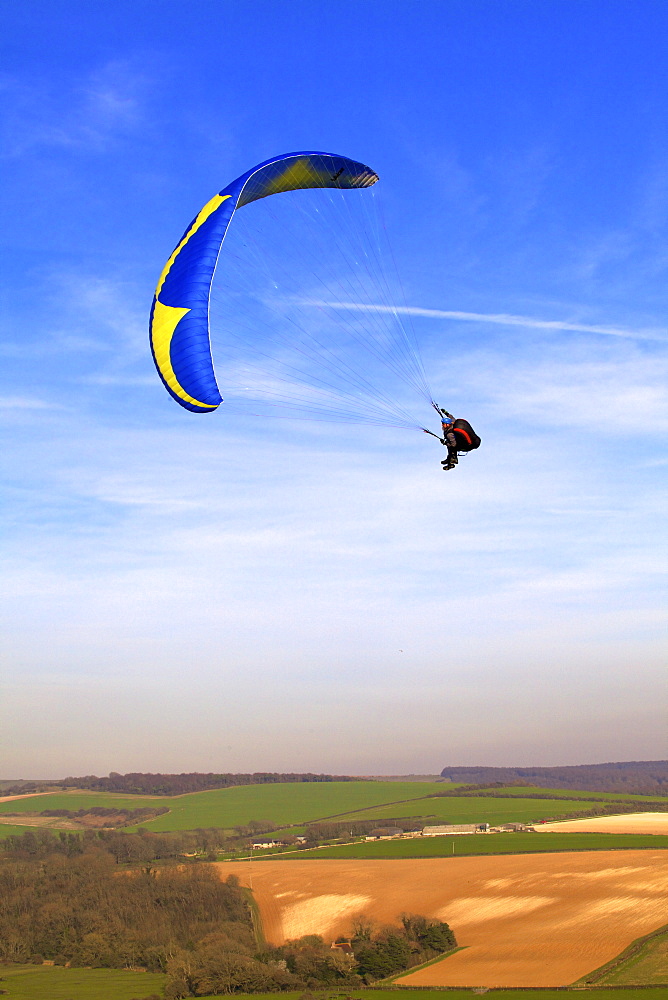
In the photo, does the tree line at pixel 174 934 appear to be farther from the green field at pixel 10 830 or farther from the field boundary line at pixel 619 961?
the green field at pixel 10 830

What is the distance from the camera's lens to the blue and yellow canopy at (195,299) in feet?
64.3

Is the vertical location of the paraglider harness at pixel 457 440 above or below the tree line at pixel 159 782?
above

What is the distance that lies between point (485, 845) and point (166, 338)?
184 ft

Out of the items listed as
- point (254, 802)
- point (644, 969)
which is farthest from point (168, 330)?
point (254, 802)

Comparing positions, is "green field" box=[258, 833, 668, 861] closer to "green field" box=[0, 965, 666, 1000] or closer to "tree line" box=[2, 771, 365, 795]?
"green field" box=[0, 965, 666, 1000]

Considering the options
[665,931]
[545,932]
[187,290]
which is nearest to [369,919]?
[545,932]

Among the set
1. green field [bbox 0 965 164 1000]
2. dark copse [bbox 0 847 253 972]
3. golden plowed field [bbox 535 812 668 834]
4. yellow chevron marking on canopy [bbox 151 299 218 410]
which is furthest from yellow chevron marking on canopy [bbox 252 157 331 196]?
golden plowed field [bbox 535 812 668 834]

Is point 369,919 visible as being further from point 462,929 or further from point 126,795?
point 126,795

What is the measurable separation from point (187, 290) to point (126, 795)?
116m

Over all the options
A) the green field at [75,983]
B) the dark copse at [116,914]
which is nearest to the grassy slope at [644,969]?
the dark copse at [116,914]

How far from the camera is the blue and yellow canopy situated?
19594mm

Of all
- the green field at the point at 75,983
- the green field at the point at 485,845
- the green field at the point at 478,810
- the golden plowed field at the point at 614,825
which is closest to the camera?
the green field at the point at 75,983

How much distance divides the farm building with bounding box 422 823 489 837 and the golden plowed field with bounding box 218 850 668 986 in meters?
17.9

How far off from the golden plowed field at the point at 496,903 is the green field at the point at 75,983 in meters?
6.62
